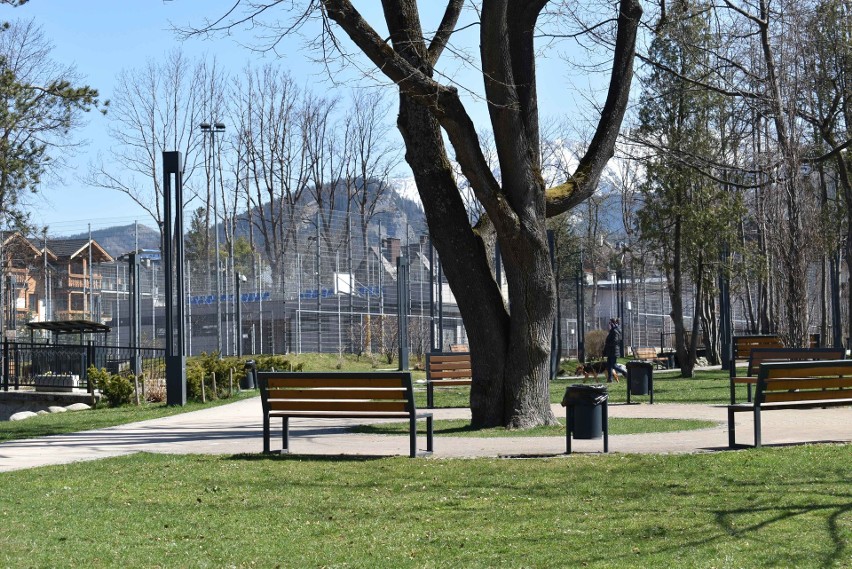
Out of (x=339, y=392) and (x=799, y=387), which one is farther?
(x=799, y=387)

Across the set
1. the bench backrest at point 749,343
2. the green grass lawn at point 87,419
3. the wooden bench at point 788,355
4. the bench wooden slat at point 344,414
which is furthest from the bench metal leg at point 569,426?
the bench backrest at point 749,343

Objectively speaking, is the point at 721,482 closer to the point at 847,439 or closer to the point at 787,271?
the point at 847,439

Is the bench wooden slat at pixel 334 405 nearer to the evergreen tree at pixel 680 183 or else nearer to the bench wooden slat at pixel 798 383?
the bench wooden slat at pixel 798 383

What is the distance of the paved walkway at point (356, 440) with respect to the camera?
12461 millimetres

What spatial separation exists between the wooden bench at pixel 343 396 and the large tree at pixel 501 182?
110 inches

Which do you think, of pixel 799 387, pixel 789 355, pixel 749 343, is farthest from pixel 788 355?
pixel 749 343

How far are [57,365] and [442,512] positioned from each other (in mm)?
22291

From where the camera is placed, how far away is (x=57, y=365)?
28750 millimetres

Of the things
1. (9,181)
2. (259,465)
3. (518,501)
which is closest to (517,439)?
(259,465)

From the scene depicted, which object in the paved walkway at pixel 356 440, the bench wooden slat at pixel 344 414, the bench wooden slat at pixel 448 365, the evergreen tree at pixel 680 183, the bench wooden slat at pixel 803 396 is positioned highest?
the evergreen tree at pixel 680 183

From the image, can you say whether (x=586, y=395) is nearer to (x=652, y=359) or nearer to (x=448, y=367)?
(x=448, y=367)

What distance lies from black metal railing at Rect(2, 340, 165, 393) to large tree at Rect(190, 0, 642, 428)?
13.0 m

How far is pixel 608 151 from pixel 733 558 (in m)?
9.58

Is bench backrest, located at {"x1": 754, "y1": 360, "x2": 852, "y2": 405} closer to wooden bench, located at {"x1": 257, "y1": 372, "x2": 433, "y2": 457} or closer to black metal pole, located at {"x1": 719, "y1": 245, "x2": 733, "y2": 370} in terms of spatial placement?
wooden bench, located at {"x1": 257, "y1": 372, "x2": 433, "y2": 457}
